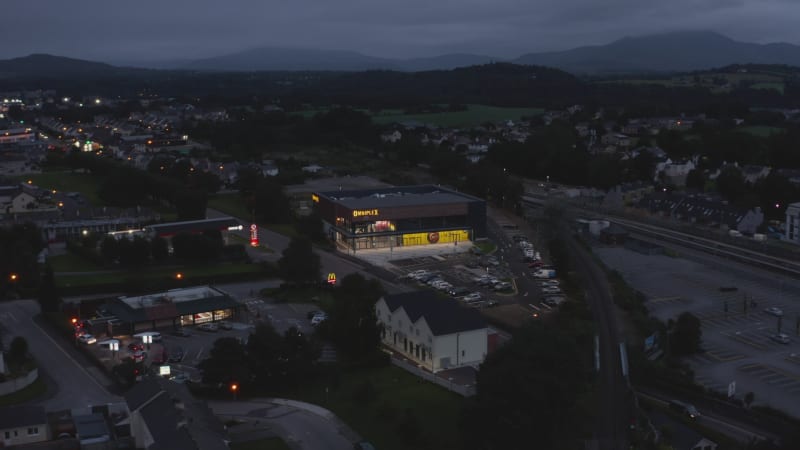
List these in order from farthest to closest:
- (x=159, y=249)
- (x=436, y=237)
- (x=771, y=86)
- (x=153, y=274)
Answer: (x=771, y=86) → (x=436, y=237) → (x=159, y=249) → (x=153, y=274)

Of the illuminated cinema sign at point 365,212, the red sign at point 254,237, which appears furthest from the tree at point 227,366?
the illuminated cinema sign at point 365,212

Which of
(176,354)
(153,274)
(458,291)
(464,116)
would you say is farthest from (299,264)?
(464,116)

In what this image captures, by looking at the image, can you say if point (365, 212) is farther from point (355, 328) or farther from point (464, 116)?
point (464, 116)

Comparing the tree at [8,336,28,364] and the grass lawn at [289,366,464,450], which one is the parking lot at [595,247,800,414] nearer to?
the grass lawn at [289,366,464,450]

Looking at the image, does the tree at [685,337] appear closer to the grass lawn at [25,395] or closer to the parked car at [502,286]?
the parked car at [502,286]

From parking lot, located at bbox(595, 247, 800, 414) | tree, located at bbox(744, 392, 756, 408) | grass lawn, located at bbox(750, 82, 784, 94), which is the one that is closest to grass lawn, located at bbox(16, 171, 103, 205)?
parking lot, located at bbox(595, 247, 800, 414)

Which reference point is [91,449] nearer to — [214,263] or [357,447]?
[357,447]

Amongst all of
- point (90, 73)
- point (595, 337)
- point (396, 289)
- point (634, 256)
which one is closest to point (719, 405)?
point (595, 337)
